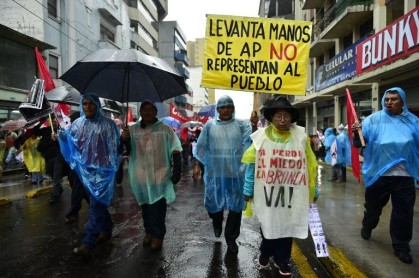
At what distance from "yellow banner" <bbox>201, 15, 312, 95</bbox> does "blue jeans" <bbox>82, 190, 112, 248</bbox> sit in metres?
1.85

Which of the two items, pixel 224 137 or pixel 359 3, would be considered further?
pixel 359 3

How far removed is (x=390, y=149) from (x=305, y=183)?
1.35 m

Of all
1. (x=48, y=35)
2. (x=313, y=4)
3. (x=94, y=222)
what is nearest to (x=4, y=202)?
(x=94, y=222)

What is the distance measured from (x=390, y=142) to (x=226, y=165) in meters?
1.83

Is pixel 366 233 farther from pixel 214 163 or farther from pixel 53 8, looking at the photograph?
pixel 53 8

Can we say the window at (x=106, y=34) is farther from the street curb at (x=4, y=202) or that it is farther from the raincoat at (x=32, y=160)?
the street curb at (x=4, y=202)

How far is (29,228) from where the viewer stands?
5500 millimetres

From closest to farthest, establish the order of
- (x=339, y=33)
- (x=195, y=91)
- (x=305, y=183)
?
(x=305, y=183) → (x=339, y=33) → (x=195, y=91)

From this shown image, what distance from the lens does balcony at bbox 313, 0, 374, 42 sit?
1786 centimetres

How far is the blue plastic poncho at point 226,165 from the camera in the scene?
4.46m

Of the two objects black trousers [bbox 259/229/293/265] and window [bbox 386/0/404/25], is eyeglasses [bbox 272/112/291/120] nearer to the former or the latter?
black trousers [bbox 259/229/293/265]

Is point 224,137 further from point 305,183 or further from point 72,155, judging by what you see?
point 72,155

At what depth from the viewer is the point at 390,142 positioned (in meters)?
4.25

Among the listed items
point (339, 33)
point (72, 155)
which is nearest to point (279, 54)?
point (72, 155)
